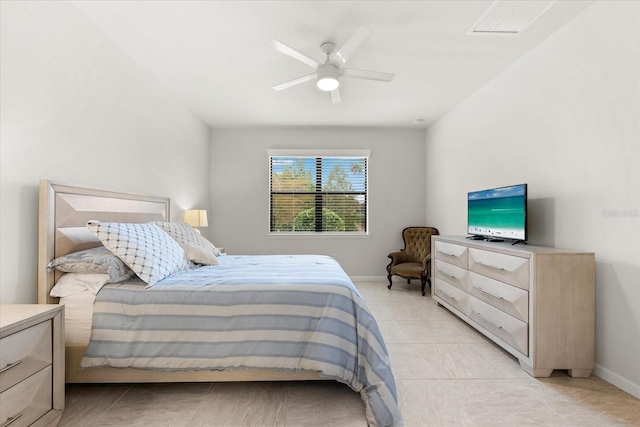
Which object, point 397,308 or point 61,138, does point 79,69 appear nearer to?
point 61,138

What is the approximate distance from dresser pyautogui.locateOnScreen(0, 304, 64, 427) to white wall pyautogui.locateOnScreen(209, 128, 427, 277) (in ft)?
12.0

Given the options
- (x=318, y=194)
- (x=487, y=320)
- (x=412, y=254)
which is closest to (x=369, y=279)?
(x=412, y=254)

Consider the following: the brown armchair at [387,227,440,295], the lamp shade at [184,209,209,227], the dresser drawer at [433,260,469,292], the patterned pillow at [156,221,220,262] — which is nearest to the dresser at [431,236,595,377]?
the dresser drawer at [433,260,469,292]

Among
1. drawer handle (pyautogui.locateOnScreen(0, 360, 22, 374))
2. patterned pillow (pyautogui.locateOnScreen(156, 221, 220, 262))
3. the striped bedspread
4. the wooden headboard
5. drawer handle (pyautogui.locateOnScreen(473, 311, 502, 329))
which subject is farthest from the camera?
patterned pillow (pyautogui.locateOnScreen(156, 221, 220, 262))

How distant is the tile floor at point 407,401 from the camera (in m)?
1.71

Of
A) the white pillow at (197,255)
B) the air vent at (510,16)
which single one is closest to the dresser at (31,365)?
the white pillow at (197,255)

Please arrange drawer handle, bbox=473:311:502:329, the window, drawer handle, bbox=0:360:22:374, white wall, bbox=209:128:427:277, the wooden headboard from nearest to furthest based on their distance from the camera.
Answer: drawer handle, bbox=0:360:22:374, the wooden headboard, drawer handle, bbox=473:311:502:329, white wall, bbox=209:128:427:277, the window

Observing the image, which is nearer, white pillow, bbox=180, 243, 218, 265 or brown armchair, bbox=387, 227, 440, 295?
white pillow, bbox=180, 243, 218, 265

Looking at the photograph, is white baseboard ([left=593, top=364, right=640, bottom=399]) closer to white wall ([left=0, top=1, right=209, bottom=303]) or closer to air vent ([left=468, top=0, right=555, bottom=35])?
air vent ([left=468, top=0, right=555, bottom=35])

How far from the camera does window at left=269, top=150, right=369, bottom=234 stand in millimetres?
5336

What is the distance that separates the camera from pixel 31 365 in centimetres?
141

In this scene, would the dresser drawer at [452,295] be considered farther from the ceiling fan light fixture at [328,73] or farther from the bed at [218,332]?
the ceiling fan light fixture at [328,73]

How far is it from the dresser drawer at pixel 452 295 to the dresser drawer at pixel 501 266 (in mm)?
366

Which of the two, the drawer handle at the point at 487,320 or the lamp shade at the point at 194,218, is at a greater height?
the lamp shade at the point at 194,218
